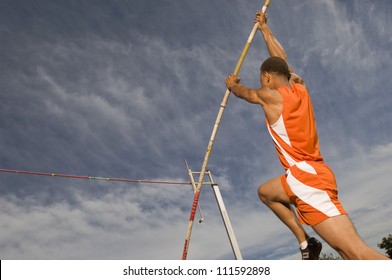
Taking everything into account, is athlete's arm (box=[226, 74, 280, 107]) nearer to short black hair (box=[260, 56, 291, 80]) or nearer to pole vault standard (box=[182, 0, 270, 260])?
short black hair (box=[260, 56, 291, 80])

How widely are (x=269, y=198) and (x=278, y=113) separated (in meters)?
0.89

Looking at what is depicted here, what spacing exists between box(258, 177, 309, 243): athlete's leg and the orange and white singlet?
0.48 ft

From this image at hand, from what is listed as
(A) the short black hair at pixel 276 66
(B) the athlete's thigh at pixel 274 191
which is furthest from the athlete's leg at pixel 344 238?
(A) the short black hair at pixel 276 66

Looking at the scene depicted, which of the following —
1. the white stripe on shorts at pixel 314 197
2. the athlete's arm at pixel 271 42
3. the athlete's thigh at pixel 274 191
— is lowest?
the white stripe on shorts at pixel 314 197

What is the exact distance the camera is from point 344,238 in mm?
2992

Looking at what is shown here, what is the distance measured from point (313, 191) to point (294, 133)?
1.93ft

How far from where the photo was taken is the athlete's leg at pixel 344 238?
2.88 metres

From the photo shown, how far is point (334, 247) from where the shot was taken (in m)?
3.07

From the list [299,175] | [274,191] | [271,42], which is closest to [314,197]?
[299,175]

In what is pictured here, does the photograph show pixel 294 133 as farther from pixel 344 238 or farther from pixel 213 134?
pixel 213 134

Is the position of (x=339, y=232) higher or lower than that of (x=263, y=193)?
lower

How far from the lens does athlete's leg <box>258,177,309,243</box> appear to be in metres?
3.84

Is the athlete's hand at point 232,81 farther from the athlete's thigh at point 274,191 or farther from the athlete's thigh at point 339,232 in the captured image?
the athlete's thigh at point 339,232
